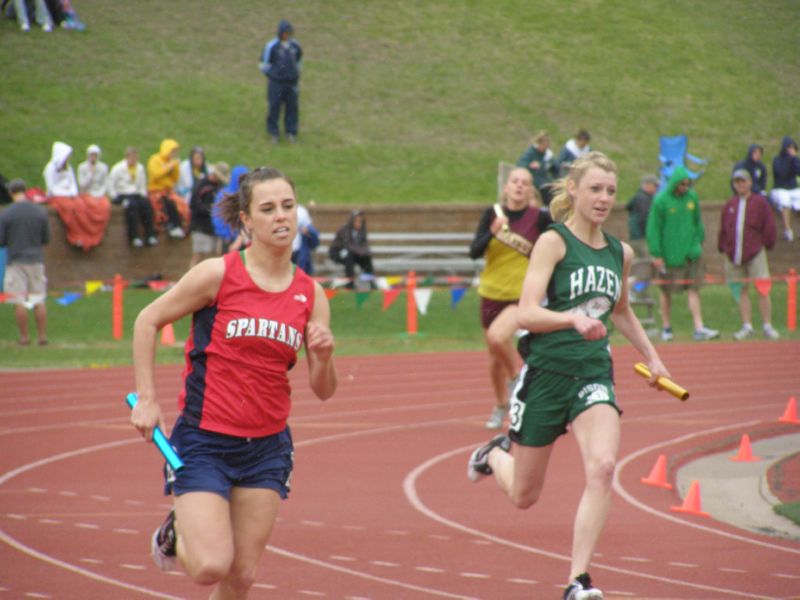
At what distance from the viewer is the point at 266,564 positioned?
7246 mm

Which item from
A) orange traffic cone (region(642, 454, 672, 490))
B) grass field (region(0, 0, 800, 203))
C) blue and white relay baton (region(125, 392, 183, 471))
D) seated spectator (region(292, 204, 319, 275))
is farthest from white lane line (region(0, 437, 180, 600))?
grass field (region(0, 0, 800, 203))

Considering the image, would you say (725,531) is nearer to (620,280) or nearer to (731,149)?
(620,280)

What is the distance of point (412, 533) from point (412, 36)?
3015 cm

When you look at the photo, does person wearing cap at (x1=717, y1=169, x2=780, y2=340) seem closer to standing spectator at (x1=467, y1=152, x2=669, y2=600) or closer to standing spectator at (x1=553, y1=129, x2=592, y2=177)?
standing spectator at (x1=553, y1=129, x2=592, y2=177)

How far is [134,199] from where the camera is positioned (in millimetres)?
23109

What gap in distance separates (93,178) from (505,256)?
13.3 metres

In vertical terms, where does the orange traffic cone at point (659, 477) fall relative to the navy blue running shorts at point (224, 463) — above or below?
below

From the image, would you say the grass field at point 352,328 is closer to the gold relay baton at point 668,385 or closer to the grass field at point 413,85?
the grass field at point 413,85

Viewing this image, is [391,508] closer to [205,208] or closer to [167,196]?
[205,208]

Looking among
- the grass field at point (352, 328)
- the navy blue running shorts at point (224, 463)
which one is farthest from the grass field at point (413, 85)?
the navy blue running shorts at point (224, 463)

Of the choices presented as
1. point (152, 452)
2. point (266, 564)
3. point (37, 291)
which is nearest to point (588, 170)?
point (266, 564)

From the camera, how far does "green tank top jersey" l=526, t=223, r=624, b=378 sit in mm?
6480

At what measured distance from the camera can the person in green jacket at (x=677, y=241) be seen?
62.7 ft

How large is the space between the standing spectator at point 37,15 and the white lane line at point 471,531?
24425 mm
